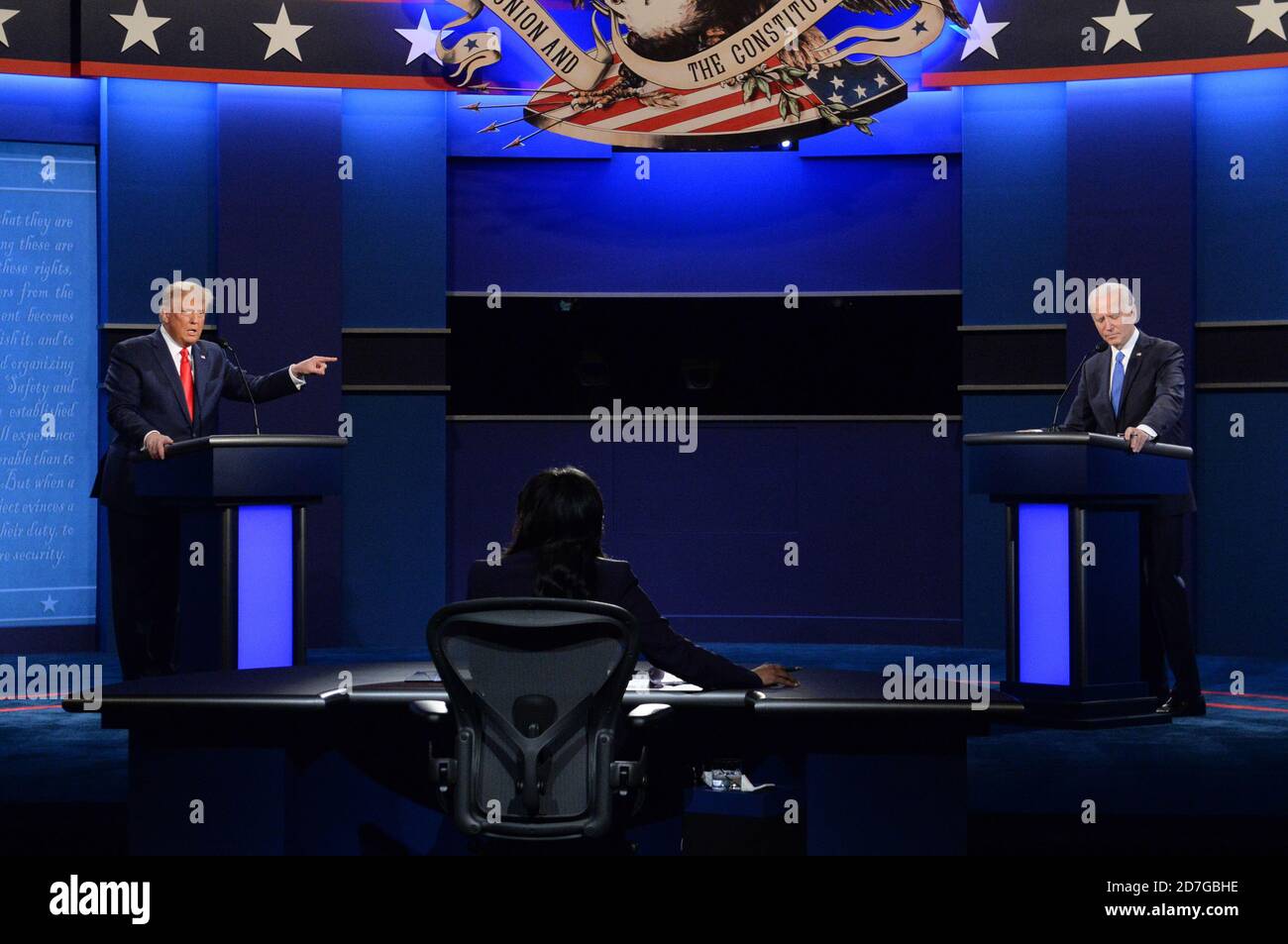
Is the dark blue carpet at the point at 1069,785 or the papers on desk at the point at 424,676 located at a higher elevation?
the papers on desk at the point at 424,676

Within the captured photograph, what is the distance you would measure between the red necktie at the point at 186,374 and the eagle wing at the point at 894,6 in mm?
3880

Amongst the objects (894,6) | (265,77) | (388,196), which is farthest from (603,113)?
(265,77)

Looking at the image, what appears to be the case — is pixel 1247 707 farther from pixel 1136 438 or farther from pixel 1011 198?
pixel 1011 198

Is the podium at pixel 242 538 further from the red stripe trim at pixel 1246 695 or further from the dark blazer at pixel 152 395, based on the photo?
the red stripe trim at pixel 1246 695

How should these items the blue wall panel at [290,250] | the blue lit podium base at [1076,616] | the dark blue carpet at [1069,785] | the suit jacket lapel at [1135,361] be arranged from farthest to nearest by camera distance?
the blue wall panel at [290,250] < the suit jacket lapel at [1135,361] < the blue lit podium base at [1076,616] < the dark blue carpet at [1069,785]

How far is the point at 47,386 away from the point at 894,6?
466 cm

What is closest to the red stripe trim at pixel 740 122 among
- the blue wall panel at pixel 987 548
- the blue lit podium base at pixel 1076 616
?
the blue wall panel at pixel 987 548

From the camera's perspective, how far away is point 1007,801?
161 inches

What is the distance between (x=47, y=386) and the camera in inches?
288

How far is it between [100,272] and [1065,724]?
16.7 feet

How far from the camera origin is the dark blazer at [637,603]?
303 centimetres

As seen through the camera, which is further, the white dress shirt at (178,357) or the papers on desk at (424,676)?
the white dress shirt at (178,357)
